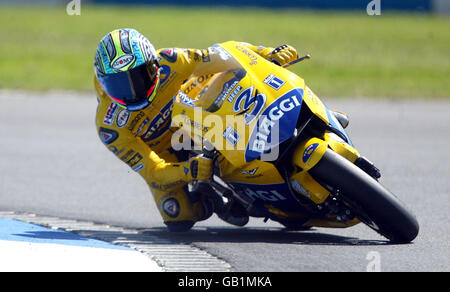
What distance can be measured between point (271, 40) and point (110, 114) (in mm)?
15999

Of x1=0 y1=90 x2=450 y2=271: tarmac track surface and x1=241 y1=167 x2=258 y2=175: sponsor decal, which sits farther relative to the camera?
x1=241 y1=167 x2=258 y2=175: sponsor decal

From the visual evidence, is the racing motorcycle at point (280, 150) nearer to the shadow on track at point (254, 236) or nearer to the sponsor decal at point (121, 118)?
the shadow on track at point (254, 236)

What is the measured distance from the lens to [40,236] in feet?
19.6

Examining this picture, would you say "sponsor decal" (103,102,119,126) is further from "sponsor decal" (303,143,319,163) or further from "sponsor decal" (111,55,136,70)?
"sponsor decal" (303,143,319,163)

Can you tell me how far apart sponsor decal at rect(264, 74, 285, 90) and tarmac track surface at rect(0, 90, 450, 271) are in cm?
106

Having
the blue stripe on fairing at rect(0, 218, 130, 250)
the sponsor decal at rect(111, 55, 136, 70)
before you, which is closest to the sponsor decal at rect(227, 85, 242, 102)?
the sponsor decal at rect(111, 55, 136, 70)

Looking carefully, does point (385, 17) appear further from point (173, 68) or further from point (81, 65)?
point (173, 68)

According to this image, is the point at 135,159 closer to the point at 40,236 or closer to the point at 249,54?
the point at 40,236

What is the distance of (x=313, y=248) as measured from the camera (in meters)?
5.50

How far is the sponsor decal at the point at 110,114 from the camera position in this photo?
20.2ft

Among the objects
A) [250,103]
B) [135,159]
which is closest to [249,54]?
[250,103]

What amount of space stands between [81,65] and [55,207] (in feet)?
36.2

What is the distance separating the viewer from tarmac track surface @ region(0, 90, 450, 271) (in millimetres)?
5289
